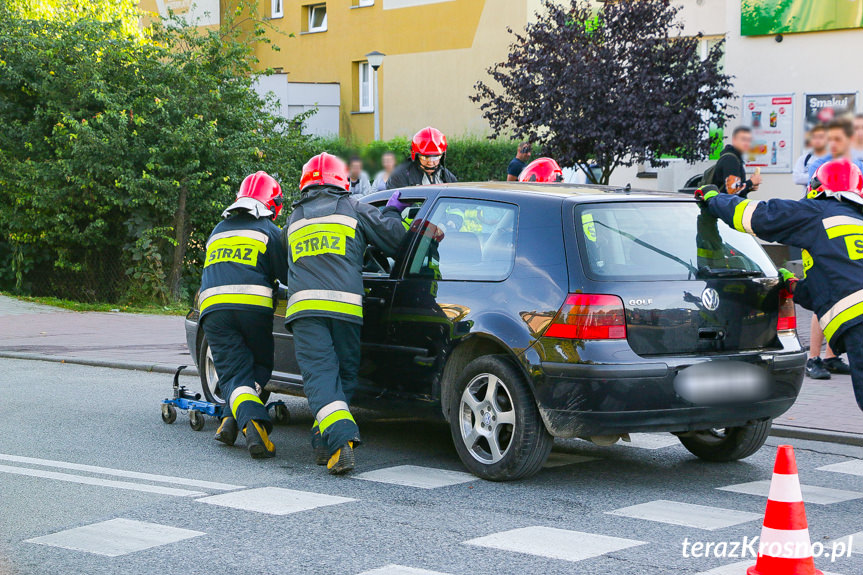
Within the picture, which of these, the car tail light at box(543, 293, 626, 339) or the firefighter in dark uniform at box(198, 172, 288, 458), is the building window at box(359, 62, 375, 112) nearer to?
the firefighter in dark uniform at box(198, 172, 288, 458)

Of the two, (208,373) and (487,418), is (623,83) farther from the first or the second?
(487,418)

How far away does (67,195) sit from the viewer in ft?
60.3

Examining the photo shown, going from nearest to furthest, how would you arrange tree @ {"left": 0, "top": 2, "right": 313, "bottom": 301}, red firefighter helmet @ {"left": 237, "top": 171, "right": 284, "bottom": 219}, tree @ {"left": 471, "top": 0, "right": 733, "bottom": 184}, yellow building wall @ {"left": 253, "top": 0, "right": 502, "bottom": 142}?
red firefighter helmet @ {"left": 237, "top": 171, "right": 284, "bottom": 219}
tree @ {"left": 0, "top": 2, "right": 313, "bottom": 301}
tree @ {"left": 471, "top": 0, "right": 733, "bottom": 184}
yellow building wall @ {"left": 253, "top": 0, "right": 502, "bottom": 142}

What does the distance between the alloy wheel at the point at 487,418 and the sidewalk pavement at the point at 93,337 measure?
5.44 meters

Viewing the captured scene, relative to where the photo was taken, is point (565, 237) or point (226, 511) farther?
point (565, 237)

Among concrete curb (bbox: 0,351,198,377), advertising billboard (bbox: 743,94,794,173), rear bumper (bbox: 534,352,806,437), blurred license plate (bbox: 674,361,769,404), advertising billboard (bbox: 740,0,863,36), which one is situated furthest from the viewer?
advertising billboard (bbox: 743,94,794,173)

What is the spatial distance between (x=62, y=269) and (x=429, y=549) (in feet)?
52.5

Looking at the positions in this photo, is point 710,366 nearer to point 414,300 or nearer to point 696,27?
point 414,300

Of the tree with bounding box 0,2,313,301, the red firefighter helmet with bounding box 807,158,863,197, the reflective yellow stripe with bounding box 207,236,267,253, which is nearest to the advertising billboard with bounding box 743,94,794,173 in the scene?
the tree with bounding box 0,2,313,301

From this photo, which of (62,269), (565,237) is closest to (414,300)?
→ (565,237)

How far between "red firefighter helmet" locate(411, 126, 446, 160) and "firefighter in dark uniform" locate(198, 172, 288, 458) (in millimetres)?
2442

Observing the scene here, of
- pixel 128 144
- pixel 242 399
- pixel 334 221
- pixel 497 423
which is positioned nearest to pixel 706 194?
pixel 497 423

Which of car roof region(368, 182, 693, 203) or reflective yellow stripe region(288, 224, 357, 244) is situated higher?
car roof region(368, 182, 693, 203)

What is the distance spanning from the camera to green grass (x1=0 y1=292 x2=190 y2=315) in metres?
18.2
